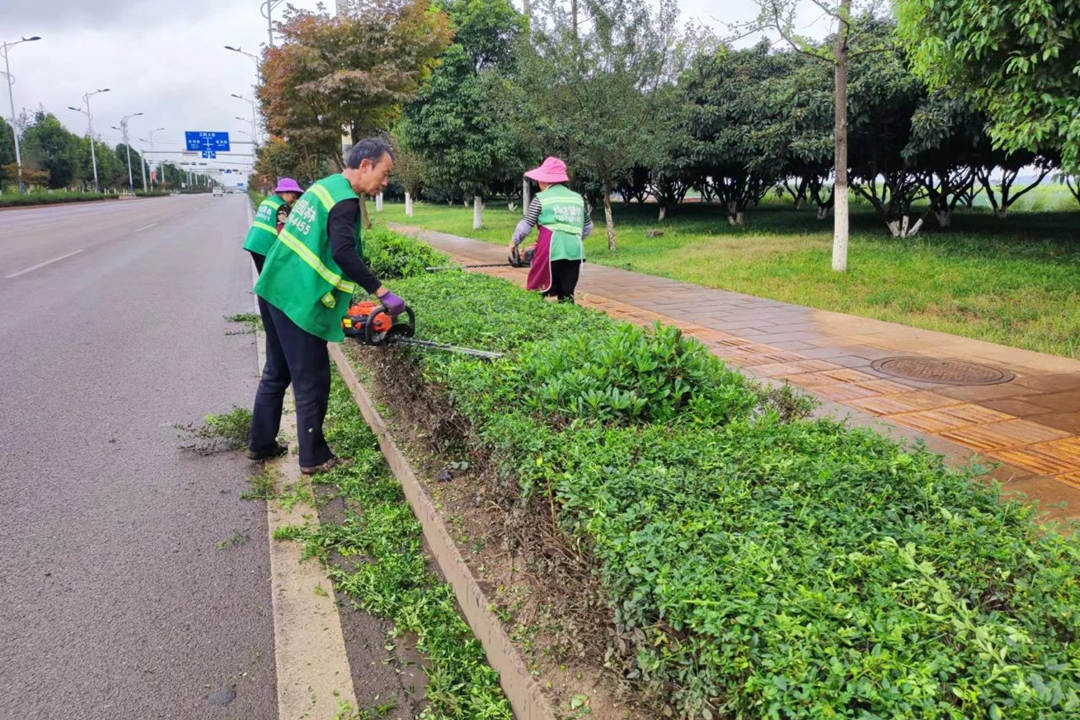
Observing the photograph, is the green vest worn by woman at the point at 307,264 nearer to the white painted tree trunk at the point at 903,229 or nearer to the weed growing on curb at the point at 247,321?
the weed growing on curb at the point at 247,321

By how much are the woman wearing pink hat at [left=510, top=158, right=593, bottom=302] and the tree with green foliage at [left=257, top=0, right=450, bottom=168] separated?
363 inches

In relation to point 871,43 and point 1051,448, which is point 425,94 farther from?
point 1051,448

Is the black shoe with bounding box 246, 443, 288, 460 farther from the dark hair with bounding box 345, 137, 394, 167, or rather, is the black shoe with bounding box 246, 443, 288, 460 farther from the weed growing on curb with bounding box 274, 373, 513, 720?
the dark hair with bounding box 345, 137, 394, 167

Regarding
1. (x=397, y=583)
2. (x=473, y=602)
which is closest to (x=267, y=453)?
(x=397, y=583)

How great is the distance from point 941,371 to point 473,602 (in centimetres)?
462

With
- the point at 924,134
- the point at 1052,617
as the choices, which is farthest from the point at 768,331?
the point at 924,134

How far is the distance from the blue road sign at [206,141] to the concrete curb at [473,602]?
2684 inches

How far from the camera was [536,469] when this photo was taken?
2.53 meters

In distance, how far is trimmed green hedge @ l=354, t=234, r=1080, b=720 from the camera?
1.48 meters

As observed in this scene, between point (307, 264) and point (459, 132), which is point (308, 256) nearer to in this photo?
point (307, 264)

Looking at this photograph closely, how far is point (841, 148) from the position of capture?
1127 centimetres

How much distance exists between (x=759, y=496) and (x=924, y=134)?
542 inches

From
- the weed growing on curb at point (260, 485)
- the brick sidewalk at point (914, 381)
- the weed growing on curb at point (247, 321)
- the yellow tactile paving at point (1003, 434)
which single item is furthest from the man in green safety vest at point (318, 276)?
the weed growing on curb at point (247, 321)

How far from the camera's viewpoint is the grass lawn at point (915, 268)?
803 cm
